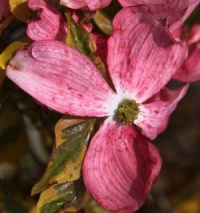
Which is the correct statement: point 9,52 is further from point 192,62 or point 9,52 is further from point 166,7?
point 192,62

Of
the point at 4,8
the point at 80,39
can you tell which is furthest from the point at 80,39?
the point at 4,8

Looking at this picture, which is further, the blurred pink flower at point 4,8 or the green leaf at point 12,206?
the green leaf at point 12,206

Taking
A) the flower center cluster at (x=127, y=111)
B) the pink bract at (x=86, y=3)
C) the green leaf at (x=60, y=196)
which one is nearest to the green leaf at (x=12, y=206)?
the green leaf at (x=60, y=196)

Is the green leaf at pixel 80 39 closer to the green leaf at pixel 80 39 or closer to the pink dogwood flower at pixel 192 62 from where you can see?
the green leaf at pixel 80 39

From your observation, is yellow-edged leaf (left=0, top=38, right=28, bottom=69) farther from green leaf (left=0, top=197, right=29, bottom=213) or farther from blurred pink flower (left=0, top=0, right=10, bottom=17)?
green leaf (left=0, top=197, right=29, bottom=213)

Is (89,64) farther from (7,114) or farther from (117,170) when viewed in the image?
(7,114)

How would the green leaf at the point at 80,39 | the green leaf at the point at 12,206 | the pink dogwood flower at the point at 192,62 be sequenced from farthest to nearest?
the green leaf at the point at 12,206, the pink dogwood flower at the point at 192,62, the green leaf at the point at 80,39

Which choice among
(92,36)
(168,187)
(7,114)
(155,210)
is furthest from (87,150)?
(168,187)

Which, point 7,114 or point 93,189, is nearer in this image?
point 93,189
